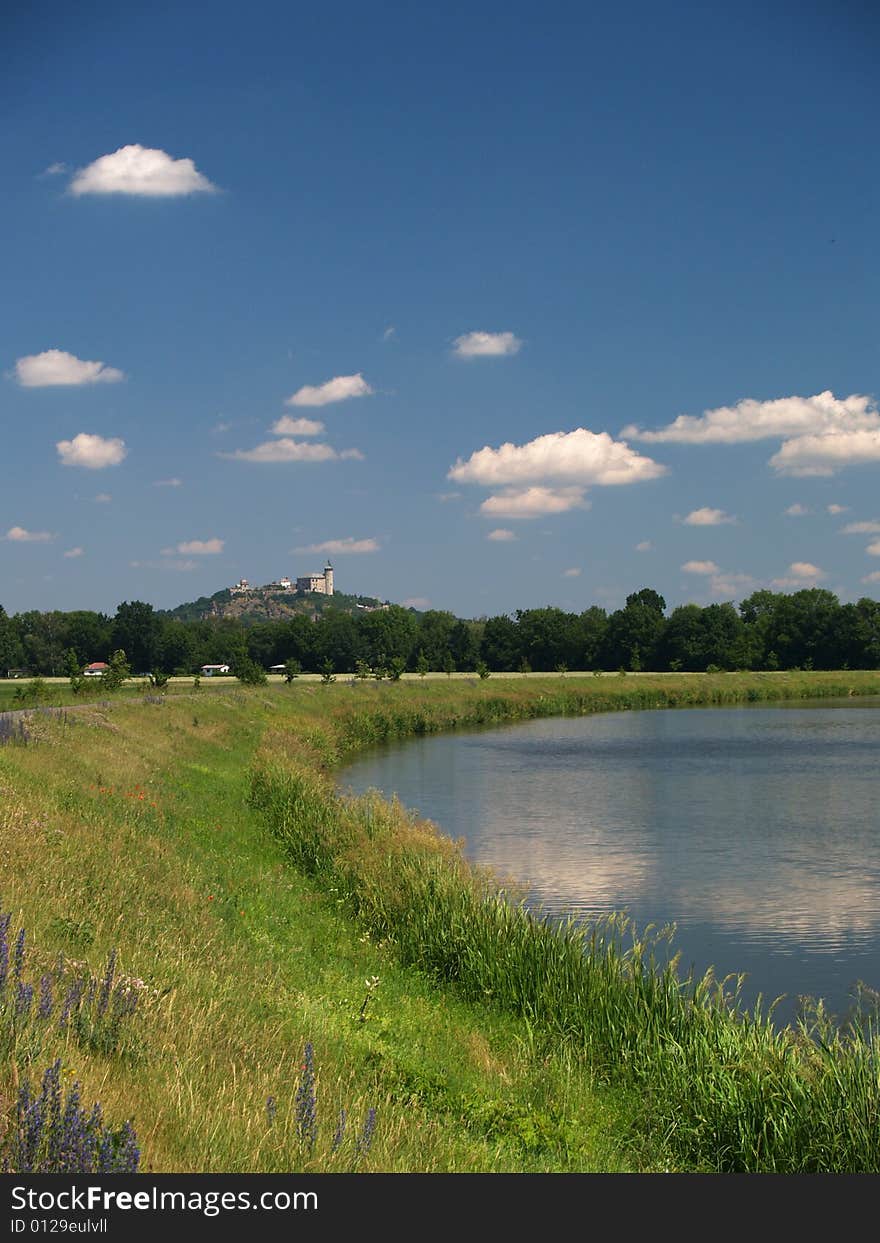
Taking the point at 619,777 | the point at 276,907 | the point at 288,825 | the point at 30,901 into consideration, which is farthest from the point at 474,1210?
the point at 619,777

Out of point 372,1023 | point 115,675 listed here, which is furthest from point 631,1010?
point 115,675

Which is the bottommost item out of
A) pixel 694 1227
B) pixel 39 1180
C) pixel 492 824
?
pixel 492 824

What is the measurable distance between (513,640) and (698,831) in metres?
109

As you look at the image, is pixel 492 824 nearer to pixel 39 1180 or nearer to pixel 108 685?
pixel 39 1180

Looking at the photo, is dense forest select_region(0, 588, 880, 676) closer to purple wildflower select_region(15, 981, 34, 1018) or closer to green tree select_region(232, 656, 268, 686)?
green tree select_region(232, 656, 268, 686)

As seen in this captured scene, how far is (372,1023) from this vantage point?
11.0 metres

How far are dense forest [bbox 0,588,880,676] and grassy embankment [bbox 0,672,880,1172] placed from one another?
9292 centimetres

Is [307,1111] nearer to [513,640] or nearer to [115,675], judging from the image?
[115,675]

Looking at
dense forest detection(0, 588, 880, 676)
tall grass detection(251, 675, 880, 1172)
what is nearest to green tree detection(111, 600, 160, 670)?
dense forest detection(0, 588, 880, 676)

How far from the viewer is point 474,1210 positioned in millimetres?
4953

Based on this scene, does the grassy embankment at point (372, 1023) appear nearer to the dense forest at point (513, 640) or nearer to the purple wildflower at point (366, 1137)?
the purple wildflower at point (366, 1137)

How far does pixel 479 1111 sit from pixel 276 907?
713 centimetres

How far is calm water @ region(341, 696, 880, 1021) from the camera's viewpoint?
1684cm

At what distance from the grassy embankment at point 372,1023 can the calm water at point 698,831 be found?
2.81 meters
